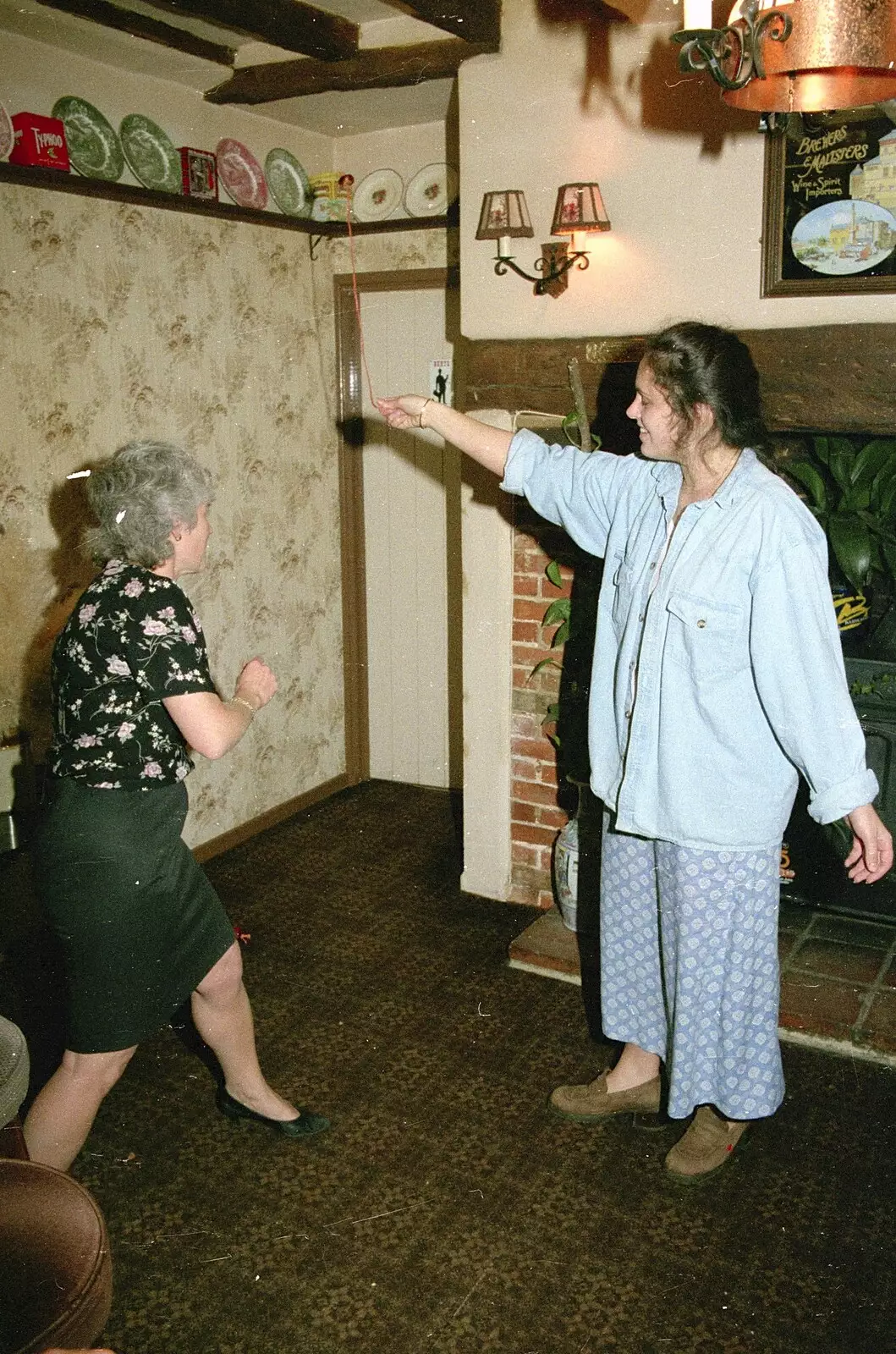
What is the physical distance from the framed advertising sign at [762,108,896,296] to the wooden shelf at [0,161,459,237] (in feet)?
5.26

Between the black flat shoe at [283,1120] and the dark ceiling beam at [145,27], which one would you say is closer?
the black flat shoe at [283,1120]

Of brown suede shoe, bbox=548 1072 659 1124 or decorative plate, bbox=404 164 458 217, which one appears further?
decorative plate, bbox=404 164 458 217

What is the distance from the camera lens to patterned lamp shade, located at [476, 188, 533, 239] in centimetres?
294

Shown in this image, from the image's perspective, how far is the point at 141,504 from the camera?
1.98m

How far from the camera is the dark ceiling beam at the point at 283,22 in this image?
2.65 metres

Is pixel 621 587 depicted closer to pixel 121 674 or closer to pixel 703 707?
pixel 703 707

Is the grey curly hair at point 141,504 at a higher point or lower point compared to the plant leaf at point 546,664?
higher

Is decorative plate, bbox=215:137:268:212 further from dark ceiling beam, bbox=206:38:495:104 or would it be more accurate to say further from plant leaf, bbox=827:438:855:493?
plant leaf, bbox=827:438:855:493

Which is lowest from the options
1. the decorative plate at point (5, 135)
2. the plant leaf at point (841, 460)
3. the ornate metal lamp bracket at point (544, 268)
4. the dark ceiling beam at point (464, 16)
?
the plant leaf at point (841, 460)

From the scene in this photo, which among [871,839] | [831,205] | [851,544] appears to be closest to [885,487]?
[851,544]

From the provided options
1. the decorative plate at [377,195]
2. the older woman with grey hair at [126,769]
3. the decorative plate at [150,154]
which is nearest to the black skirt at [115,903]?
the older woman with grey hair at [126,769]

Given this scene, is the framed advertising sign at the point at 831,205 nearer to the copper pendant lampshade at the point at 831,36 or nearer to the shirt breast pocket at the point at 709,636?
the copper pendant lampshade at the point at 831,36

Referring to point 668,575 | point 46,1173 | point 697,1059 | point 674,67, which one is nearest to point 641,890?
point 697,1059

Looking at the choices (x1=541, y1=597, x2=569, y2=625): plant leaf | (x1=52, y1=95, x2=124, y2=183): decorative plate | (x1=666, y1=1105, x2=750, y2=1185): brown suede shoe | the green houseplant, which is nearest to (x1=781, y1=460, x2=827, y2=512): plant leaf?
the green houseplant
